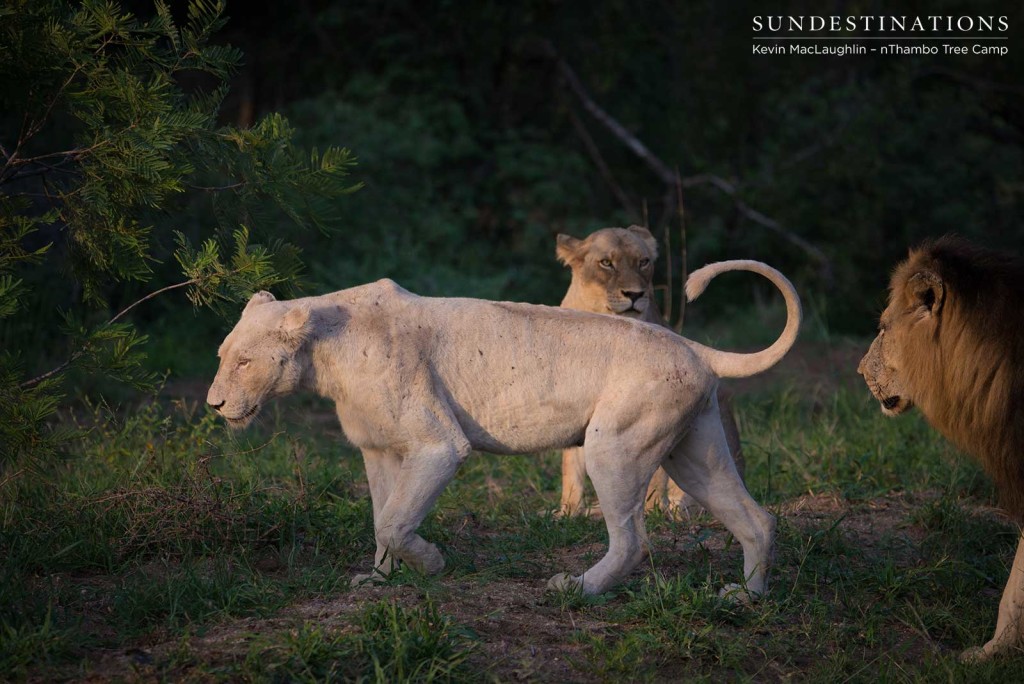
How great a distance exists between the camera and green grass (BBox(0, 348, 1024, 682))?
3.84 meters

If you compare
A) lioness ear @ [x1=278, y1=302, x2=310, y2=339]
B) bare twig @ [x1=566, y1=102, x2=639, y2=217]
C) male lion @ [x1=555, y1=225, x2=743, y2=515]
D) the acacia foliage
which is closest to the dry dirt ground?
lioness ear @ [x1=278, y1=302, x2=310, y2=339]

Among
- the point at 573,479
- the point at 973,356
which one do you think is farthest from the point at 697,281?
the point at 573,479

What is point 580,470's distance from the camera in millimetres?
6230

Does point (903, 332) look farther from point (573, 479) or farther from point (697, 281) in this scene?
point (573, 479)

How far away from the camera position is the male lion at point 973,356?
4191 millimetres

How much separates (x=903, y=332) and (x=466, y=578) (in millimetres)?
1915

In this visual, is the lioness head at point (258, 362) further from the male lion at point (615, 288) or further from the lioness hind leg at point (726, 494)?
the male lion at point (615, 288)

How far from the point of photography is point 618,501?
175 inches

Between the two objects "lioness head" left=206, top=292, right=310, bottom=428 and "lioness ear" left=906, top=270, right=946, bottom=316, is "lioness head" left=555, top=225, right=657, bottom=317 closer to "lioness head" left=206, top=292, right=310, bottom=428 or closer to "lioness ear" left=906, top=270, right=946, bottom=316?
"lioness ear" left=906, top=270, right=946, bottom=316

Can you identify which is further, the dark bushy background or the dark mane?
the dark bushy background

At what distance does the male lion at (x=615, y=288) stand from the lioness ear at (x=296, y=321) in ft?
7.00

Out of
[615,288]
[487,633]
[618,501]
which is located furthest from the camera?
[615,288]

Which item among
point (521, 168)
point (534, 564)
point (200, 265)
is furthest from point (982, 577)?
point (521, 168)

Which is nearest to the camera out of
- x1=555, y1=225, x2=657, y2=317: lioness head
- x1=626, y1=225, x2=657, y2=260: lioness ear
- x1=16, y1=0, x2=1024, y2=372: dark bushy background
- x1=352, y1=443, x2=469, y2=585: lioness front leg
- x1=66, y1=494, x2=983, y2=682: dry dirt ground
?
x1=66, y1=494, x2=983, y2=682: dry dirt ground
